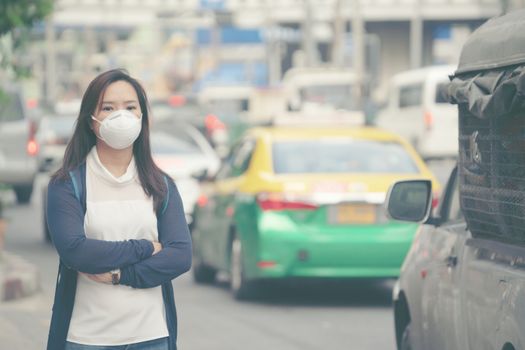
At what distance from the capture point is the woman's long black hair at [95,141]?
5.06 m

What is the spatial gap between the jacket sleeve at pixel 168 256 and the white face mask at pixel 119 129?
0.25m

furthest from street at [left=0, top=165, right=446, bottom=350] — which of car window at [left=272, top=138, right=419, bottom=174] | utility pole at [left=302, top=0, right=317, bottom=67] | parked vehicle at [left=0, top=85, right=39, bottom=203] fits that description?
utility pole at [left=302, top=0, right=317, bottom=67]

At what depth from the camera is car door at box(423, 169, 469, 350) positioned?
6133 millimetres

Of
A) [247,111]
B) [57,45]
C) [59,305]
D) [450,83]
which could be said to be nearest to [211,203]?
[450,83]

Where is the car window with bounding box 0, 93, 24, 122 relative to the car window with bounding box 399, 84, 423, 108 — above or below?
above

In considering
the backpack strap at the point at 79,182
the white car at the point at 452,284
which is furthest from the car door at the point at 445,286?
the backpack strap at the point at 79,182

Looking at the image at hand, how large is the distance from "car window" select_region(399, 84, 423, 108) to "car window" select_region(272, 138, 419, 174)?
24583mm

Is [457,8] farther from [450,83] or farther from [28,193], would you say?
[450,83]

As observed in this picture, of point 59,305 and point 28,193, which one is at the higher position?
point 59,305

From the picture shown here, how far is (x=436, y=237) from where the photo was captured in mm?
6953

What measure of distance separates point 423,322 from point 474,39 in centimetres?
166

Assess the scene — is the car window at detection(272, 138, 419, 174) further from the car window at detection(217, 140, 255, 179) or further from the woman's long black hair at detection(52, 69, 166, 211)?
the woman's long black hair at detection(52, 69, 166, 211)

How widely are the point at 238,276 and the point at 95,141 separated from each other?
738 cm

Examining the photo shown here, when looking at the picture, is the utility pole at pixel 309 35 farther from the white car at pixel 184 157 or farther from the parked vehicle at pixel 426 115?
the white car at pixel 184 157
